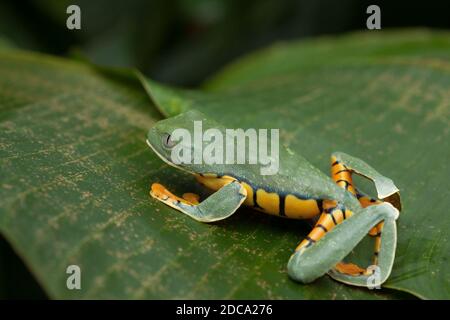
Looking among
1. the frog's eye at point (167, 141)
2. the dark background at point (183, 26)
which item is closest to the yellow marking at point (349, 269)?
the frog's eye at point (167, 141)

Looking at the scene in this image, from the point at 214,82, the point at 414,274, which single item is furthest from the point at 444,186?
the point at 214,82

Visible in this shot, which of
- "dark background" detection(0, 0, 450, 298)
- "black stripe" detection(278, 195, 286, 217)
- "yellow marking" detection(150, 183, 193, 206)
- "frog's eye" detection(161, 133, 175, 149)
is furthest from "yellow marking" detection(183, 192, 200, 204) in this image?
"dark background" detection(0, 0, 450, 298)

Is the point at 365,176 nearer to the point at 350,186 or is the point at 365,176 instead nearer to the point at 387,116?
the point at 350,186

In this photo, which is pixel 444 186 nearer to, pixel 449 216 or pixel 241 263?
pixel 449 216

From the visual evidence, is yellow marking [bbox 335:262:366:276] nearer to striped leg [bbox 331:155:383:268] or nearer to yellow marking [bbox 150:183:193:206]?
Answer: striped leg [bbox 331:155:383:268]

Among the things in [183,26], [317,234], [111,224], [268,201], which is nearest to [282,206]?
[268,201]

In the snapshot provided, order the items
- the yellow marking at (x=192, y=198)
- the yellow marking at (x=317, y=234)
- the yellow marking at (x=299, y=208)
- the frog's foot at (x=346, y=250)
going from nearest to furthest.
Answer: the frog's foot at (x=346, y=250) → the yellow marking at (x=317, y=234) → the yellow marking at (x=299, y=208) → the yellow marking at (x=192, y=198)

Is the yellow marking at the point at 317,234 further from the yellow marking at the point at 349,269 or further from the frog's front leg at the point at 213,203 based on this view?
the frog's front leg at the point at 213,203
